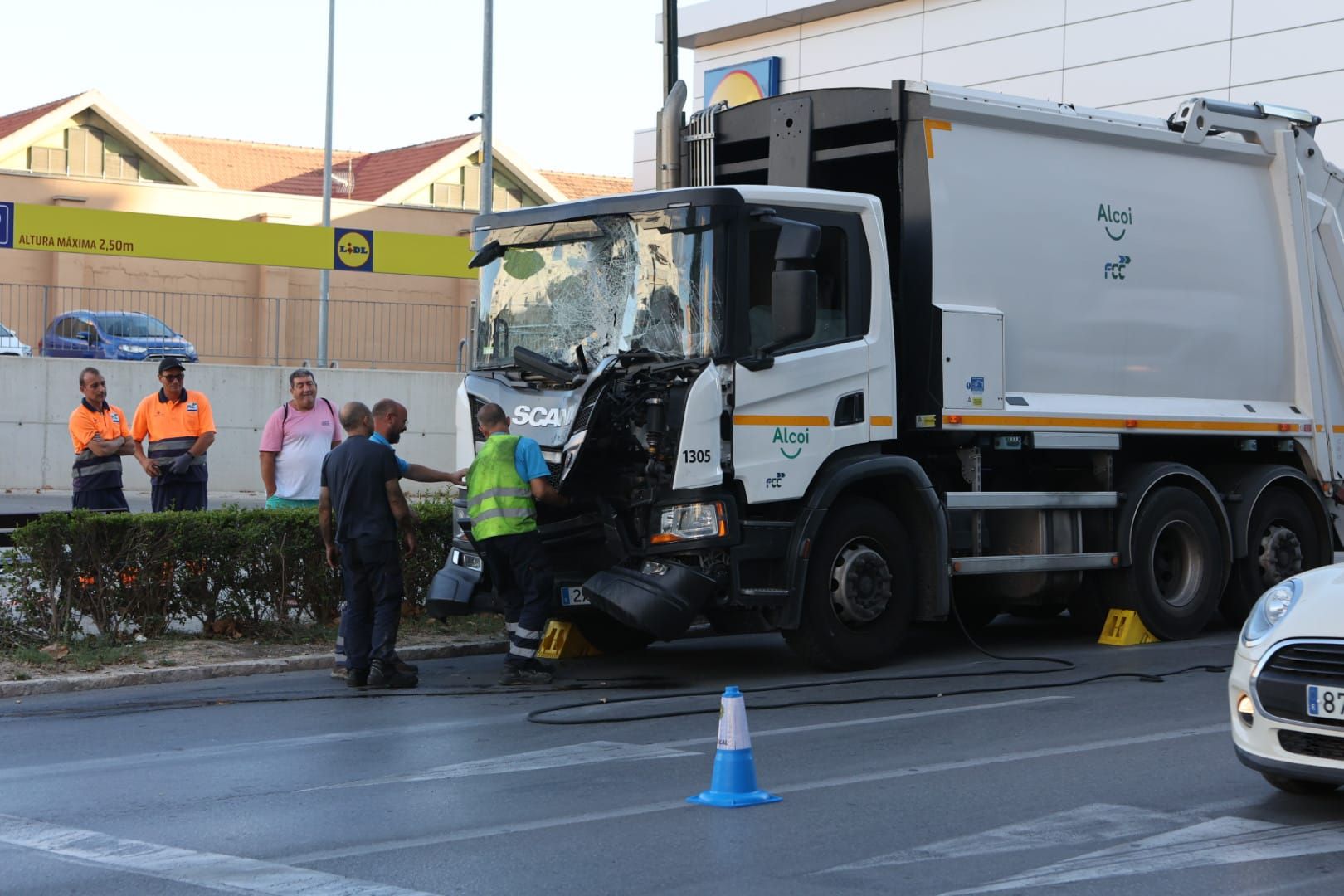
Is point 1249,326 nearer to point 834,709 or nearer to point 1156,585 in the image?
point 1156,585

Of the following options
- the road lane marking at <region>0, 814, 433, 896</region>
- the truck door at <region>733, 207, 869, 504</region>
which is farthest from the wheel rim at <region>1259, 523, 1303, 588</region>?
the road lane marking at <region>0, 814, 433, 896</region>

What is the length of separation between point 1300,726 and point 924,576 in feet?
15.2

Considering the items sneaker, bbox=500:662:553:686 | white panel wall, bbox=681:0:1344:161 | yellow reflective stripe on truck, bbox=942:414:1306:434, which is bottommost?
sneaker, bbox=500:662:553:686

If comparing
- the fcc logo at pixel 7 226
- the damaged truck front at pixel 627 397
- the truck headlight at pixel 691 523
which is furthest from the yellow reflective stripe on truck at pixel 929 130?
the fcc logo at pixel 7 226

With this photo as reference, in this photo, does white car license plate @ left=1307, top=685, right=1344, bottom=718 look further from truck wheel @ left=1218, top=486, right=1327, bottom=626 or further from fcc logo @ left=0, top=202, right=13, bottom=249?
fcc logo @ left=0, top=202, right=13, bottom=249

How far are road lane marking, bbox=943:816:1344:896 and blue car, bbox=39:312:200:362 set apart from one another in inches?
868

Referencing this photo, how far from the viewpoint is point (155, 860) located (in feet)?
19.3

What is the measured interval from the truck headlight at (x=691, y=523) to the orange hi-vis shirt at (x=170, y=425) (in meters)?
4.62

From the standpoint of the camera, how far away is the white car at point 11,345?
25797 mm

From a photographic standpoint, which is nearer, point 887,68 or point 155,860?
point 155,860

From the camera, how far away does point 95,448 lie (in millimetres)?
13000

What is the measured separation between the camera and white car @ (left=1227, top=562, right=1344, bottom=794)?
6.19 m

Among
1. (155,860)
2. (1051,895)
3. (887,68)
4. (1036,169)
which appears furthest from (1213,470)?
(887,68)

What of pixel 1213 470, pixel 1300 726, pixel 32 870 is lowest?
pixel 32 870
